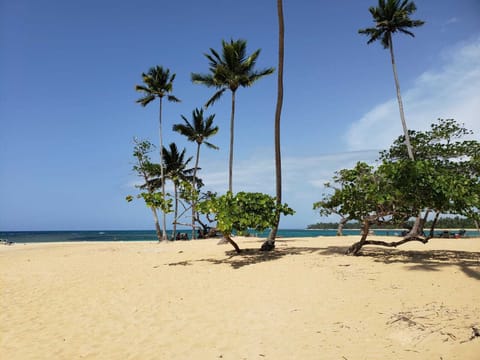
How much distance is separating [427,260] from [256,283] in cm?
598

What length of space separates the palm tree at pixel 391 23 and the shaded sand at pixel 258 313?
57.9ft

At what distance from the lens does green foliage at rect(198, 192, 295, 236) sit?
37.0ft

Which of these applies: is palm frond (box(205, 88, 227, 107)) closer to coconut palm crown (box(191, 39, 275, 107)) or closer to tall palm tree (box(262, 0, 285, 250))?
coconut palm crown (box(191, 39, 275, 107))

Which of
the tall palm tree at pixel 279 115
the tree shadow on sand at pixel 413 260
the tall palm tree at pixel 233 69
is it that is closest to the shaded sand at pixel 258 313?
the tree shadow on sand at pixel 413 260

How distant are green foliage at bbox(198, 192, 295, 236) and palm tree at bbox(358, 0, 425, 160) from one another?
15.5 metres

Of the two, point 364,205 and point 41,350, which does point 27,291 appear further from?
point 364,205

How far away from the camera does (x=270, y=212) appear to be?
12273 mm

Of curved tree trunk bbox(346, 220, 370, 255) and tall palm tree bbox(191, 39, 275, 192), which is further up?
tall palm tree bbox(191, 39, 275, 192)

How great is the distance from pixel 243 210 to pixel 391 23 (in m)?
21.2

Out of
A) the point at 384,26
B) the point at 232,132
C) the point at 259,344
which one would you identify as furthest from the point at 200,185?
the point at 259,344

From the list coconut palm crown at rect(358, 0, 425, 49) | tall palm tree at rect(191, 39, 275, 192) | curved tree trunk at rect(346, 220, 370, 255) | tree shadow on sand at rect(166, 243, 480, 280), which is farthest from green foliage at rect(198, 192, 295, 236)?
coconut palm crown at rect(358, 0, 425, 49)

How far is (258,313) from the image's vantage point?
20.0ft

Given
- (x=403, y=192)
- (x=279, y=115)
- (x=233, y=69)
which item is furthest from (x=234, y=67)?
(x=403, y=192)

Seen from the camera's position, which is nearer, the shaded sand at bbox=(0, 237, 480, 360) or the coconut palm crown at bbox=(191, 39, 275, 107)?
the shaded sand at bbox=(0, 237, 480, 360)
